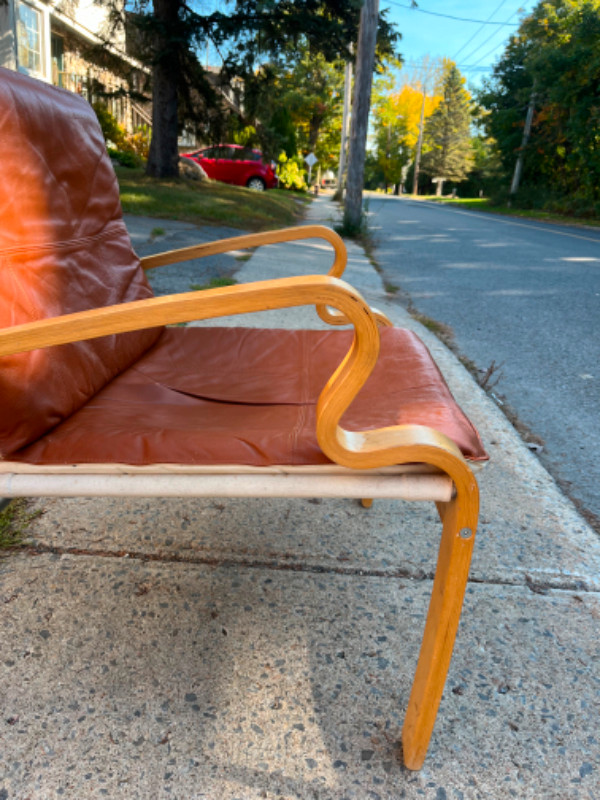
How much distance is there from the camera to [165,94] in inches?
416

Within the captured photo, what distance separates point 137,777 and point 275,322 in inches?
109

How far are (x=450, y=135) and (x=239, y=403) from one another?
5836 centimetres

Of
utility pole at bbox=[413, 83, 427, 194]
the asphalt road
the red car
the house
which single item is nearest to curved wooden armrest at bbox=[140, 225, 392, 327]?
the asphalt road

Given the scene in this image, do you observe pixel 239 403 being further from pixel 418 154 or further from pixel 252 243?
pixel 418 154

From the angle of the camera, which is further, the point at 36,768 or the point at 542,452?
the point at 542,452

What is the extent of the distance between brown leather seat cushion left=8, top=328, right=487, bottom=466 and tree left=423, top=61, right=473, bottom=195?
5497 cm

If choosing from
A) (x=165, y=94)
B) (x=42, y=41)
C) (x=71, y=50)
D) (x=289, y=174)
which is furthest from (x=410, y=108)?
(x=165, y=94)

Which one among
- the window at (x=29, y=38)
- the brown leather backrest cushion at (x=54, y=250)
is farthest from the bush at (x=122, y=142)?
the brown leather backrest cushion at (x=54, y=250)

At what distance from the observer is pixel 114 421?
1265 millimetres

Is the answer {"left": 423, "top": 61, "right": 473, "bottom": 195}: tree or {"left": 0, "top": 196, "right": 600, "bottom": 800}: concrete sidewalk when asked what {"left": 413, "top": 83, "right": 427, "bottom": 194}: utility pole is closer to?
{"left": 423, "top": 61, "right": 473, "bottom": 195}: tree

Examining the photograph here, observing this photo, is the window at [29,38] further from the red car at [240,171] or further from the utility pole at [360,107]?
the utility pole at [360,107]

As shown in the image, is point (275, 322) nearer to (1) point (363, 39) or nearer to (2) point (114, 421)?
(2) point (114, 421)

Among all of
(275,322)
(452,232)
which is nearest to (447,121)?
(452,232)

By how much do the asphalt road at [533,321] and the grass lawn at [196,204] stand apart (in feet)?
6.90
